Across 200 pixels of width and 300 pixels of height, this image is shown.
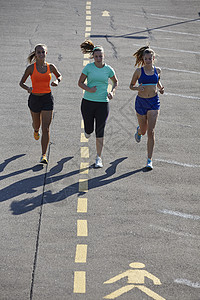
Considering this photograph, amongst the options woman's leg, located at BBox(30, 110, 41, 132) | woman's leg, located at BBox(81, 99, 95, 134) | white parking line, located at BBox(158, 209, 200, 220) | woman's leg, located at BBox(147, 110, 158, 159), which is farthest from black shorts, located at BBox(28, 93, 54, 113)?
white parking line, located at BBox(158, 209, 200, 220)

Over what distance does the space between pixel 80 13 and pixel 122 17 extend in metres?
1.60

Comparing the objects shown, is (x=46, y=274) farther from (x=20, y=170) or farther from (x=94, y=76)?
(x=94, y=76)

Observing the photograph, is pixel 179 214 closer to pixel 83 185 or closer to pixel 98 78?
pixel 83 185

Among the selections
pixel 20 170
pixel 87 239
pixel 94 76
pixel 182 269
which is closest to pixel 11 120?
pixel 20 170

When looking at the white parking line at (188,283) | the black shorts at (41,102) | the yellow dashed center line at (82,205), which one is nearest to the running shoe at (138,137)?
the black shorts at (41,102)

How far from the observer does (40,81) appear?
27.9 feet

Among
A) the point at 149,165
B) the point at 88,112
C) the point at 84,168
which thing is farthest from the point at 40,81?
the point at 149,165

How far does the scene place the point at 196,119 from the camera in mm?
11023

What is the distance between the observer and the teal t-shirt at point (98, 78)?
833 cm

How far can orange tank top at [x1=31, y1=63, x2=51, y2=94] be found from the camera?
8.46 metres

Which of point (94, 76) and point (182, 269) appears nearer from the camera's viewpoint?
point (182, 269)

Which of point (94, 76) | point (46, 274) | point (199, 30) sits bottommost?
point (46, 274)

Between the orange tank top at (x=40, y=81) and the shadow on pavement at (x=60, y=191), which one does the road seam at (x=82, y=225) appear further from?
the orange tank top at (x=40, y=81)

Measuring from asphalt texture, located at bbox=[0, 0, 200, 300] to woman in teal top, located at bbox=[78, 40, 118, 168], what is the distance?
27.2 inches
